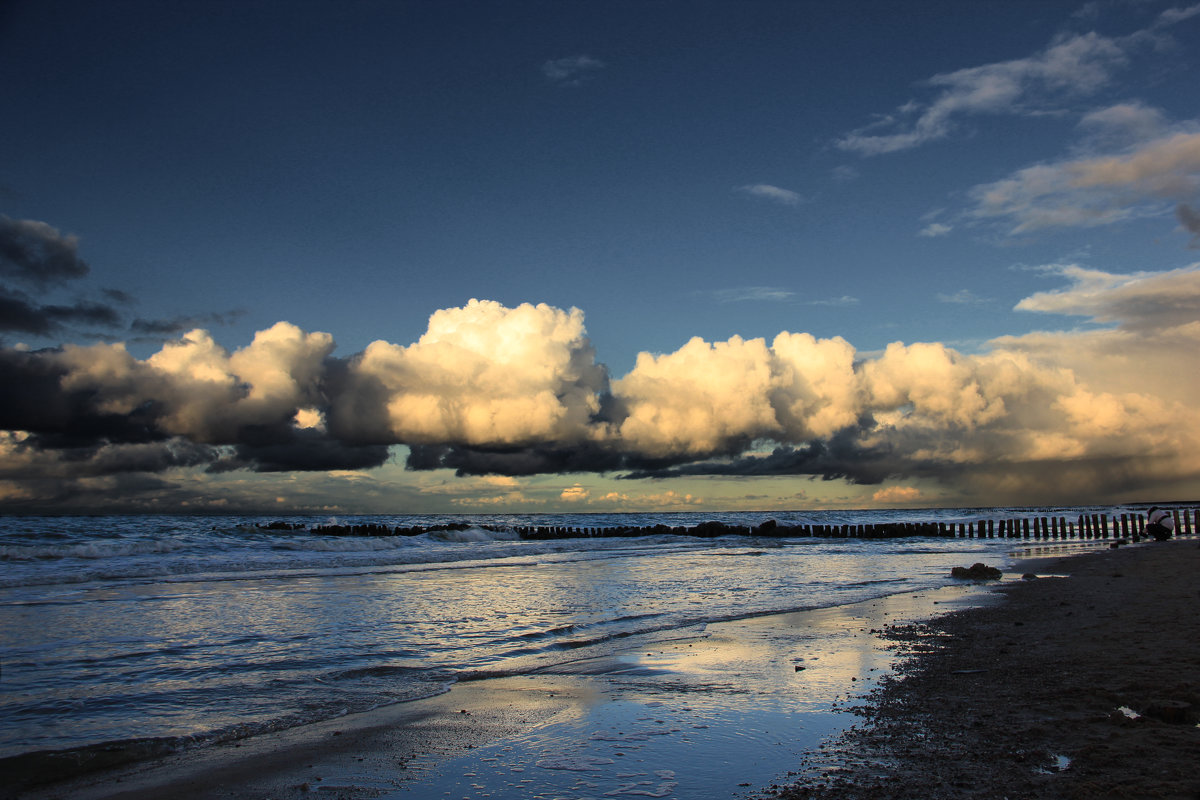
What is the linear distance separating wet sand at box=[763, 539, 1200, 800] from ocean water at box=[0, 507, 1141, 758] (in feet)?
13.9

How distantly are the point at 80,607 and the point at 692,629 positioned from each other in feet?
39.0

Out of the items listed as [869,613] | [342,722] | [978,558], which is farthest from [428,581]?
[978,558]

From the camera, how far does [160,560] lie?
27344 mm

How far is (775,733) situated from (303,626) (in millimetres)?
8910

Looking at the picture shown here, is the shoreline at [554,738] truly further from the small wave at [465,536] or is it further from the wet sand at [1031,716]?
the small wave at [465,536]

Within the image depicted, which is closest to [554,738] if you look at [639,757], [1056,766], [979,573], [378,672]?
[639,757]

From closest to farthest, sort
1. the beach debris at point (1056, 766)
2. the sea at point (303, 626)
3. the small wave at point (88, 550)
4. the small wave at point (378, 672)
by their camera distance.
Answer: the beach debris at point (1056, 766) < the sea at point (303, 626) < the small wave at point (378, 672) < the small wave at point (88, 550)

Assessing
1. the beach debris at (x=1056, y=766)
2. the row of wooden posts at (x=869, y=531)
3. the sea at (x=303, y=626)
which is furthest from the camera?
the row of wooden posts at (x=869, y=531)

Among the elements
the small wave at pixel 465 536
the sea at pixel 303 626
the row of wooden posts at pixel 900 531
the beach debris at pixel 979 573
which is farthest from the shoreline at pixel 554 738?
the row of wooden posts at pixel 900 531

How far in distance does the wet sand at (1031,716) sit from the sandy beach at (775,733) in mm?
22

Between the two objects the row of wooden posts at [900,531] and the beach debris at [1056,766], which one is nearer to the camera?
the beach debris at [1056,766]

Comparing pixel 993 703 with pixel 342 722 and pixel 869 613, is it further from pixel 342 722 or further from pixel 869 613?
pixel 869 613

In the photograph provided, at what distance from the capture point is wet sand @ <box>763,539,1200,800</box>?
428 centimetres

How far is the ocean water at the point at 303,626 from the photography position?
23.2ft
